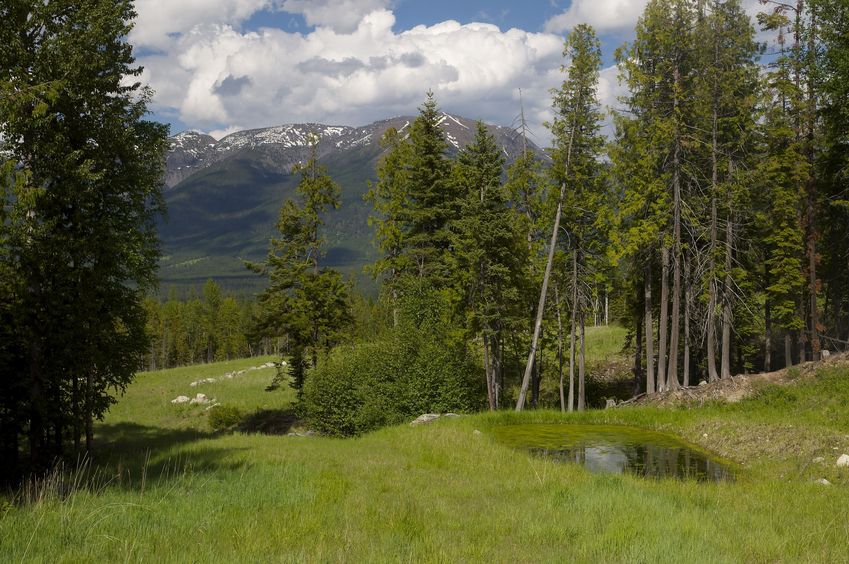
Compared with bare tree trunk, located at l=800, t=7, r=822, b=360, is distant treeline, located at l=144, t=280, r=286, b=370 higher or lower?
lower

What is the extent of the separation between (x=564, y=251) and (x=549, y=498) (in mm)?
21426

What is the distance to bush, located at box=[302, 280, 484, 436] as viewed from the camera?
2639cm

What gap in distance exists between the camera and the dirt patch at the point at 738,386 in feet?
77.3

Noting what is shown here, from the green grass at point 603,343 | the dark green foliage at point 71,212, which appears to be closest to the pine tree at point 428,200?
the dark green foliage at point 71,212

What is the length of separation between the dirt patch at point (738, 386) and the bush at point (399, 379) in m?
9.18

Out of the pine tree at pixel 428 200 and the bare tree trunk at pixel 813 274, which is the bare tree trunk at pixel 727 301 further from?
the pine tree at pixel 428 200

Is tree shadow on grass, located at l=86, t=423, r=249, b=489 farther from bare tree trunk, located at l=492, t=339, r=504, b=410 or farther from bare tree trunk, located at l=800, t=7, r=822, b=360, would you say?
bare tree trunk, located at l=800, t=7, r=822, b=360

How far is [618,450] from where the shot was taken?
16.6 m

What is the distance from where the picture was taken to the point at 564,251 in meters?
29.7

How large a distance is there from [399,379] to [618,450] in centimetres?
1248

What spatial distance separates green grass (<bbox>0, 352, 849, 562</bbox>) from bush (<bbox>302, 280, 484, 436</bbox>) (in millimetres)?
9925

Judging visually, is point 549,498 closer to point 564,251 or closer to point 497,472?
point 497,472

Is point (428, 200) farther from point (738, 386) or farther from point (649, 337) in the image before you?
point (738, 386)

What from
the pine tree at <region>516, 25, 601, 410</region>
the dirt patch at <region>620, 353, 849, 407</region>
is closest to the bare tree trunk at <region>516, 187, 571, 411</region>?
the pine tree at <region>516, 25, 601, 410</region>
